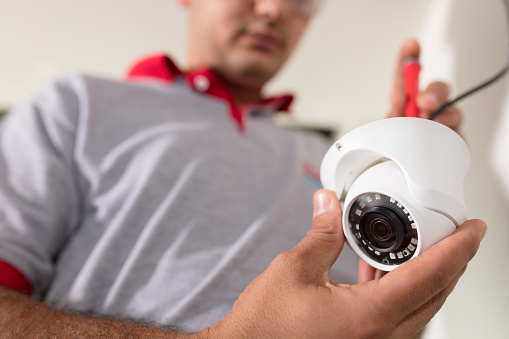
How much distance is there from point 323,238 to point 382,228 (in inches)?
2.0

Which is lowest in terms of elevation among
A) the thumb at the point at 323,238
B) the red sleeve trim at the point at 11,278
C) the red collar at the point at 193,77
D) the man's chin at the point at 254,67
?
the red sleeve trim at the point at 11,278

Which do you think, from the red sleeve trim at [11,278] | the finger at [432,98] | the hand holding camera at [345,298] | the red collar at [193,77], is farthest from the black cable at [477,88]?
the red sleeve trim at [11,278]

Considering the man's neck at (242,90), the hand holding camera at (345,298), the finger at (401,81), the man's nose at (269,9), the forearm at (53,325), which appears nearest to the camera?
the hand holding camera at (345,298)

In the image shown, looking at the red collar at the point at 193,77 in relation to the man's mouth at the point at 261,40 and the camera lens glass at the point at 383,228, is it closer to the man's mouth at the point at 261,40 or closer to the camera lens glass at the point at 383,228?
the man's mouth at the point at 261,40

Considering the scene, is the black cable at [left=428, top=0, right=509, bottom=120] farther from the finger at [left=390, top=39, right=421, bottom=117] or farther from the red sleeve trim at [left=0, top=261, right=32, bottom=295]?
the red sleeve trim at [left=0, top=261, right=32, bottom=295]

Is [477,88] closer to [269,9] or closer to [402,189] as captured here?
[402,189]

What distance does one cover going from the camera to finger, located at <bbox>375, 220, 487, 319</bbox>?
27 centimetres

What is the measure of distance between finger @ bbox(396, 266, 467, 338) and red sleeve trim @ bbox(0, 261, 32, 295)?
56 centimetres

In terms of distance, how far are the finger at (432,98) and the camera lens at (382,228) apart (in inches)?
7.5

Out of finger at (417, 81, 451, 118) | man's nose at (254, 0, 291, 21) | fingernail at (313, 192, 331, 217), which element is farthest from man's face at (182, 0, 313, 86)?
fingernail at (313, 192, 331, 217)

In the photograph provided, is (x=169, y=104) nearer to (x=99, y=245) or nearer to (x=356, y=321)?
(x=99, y=245)

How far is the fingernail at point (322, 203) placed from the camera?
1.16ft

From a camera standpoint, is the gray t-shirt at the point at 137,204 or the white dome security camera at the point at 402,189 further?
the gray t-shirt at the point at 137,204

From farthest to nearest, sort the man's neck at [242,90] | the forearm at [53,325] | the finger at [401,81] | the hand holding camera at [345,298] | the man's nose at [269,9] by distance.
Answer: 1. the man's neck at [242,90]
2. the man's nose at [269,9]
3. the finger at [401,81]
4. the forearm at [53,325]
5. the hand holding camera at [345,298]
